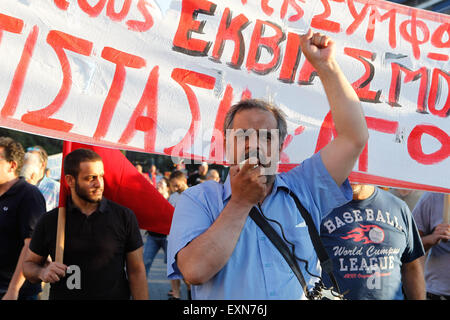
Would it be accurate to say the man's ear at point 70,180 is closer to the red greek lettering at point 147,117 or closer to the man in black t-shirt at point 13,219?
the man in black t-shirt at point 13,219

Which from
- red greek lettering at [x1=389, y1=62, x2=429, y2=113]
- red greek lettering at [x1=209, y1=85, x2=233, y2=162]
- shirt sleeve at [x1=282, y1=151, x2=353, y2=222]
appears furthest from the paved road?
shirt sleeve at [x1=282, y1=151, x2=353, y2=222]

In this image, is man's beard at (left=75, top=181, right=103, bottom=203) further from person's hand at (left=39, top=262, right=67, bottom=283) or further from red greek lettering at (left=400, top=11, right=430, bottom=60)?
red greek lettering at (left=400, top=11, right=430, bottom=60)

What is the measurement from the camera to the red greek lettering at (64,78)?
2.34 meters

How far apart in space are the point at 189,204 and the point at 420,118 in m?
1.78

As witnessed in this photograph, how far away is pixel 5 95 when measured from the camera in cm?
229

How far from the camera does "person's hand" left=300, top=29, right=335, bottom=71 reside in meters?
1.60

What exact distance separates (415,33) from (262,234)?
6.42ft

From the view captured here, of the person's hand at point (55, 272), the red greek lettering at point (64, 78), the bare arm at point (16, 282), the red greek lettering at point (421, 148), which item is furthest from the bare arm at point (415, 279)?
the bare arm at point (16, 282)

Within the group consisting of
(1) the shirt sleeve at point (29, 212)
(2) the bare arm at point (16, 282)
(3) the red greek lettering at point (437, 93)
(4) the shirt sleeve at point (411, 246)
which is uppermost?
(3) the red greek lettering at point (437, 93)

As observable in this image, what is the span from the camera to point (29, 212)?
317 cm

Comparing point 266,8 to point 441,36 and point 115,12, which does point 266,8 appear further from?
point 441,36

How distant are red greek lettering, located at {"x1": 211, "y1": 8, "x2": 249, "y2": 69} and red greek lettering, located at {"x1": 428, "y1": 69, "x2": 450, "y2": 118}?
1.15 m

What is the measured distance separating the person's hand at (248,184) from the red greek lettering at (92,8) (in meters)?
1.49

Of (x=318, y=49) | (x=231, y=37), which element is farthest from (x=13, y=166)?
(x=318, y=49)
